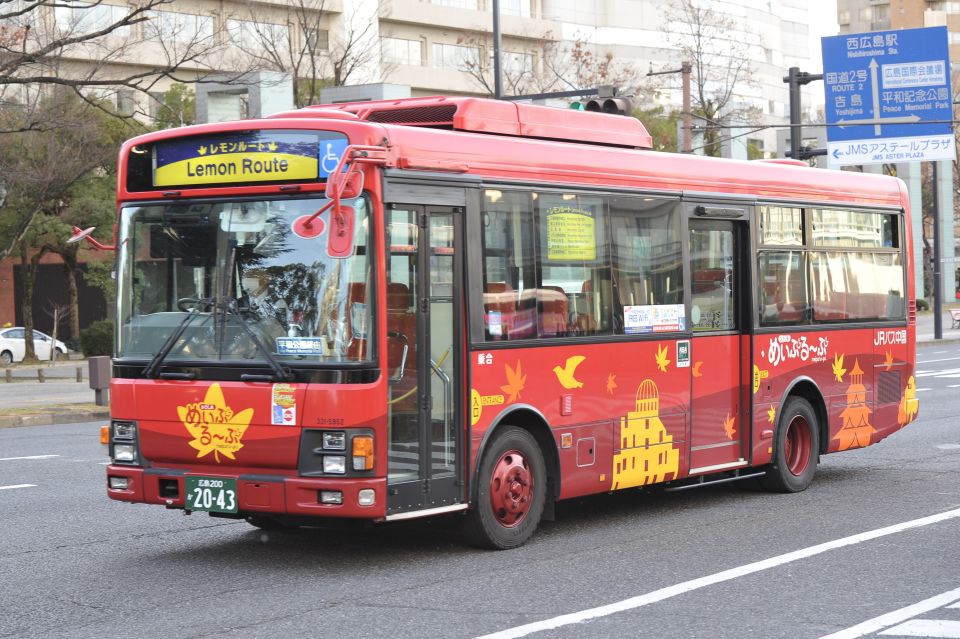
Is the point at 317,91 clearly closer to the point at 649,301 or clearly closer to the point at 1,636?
the point at 649,301

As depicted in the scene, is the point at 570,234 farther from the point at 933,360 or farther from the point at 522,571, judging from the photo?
the point at 933,360

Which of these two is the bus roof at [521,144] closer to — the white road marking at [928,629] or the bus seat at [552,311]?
the bus seat at [552,311]

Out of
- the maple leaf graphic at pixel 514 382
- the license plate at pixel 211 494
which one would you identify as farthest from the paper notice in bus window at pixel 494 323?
the license plate at pixel 211 494

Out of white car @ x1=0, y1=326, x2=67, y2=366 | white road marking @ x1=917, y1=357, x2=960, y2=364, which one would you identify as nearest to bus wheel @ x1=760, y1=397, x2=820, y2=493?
white road marking @ x1=917, y1=357, x2=960, y2=364

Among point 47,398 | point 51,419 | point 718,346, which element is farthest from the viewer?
point 47,398

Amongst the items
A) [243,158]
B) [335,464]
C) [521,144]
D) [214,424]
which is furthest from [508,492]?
[243,158]

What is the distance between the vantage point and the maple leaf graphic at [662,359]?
11.4 meters

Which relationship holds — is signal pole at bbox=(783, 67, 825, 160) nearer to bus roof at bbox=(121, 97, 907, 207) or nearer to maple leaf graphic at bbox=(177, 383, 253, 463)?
bus roof at bbox=(121, 97, 907, 207)

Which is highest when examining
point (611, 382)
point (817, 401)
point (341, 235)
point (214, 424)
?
point (341, 235)

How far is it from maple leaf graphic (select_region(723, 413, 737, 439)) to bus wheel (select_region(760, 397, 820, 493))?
675 mm

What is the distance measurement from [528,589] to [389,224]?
2.46 metres

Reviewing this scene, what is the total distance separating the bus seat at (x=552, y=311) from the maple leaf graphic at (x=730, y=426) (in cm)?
251

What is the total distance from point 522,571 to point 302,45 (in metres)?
43.7

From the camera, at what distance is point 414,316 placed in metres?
9.14
